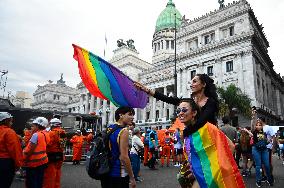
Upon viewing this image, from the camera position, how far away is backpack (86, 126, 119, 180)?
3221 millimetres

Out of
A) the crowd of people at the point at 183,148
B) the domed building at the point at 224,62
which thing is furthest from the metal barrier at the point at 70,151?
the domed building at the point at 224,62

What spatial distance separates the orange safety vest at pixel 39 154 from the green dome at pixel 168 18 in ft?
206

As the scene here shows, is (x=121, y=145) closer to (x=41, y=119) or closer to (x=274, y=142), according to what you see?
(x=41, y=119)

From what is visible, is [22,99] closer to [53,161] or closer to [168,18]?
[168,18]

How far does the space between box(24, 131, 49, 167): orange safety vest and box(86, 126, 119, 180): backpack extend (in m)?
1.99

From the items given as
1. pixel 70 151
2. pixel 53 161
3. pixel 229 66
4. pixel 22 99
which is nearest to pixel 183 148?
pixel 53 161

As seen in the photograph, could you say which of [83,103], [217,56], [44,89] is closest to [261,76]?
[217,56]

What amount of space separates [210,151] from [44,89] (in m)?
95.1

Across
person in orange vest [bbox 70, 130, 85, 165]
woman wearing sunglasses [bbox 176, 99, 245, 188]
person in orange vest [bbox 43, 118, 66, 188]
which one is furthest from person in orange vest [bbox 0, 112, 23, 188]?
person in orange vest [bbox 70, 130, 85, 165]

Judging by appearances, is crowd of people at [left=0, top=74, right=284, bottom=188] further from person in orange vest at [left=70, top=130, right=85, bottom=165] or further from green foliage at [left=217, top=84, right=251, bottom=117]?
green foliage at [left=217, top=84, right=251, bottom=117]

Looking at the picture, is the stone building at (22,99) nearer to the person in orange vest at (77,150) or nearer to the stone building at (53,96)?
the stone building at (53,96)

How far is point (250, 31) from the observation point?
3253cm

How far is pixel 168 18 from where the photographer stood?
6612cm

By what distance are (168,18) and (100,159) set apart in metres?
66.6
